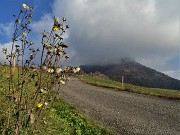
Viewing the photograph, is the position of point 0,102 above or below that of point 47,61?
below

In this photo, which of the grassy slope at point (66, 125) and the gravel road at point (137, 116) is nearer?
the grassy slope at point (66, 125)

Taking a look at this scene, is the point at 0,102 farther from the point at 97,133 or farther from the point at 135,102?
the point at 135,102

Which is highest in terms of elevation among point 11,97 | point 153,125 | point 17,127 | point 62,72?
point 62,72

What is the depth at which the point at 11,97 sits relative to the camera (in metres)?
4.93

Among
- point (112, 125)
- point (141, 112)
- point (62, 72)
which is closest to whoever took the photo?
point (62, 72)

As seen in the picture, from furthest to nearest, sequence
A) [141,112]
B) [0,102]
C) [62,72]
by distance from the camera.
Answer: [141,112]
[0,102]
[62,72]

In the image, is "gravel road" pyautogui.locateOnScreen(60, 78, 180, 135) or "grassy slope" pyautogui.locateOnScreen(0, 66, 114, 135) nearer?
"grassy slope" pyautogui.locateOnScreen(0, 66, 114, 135)

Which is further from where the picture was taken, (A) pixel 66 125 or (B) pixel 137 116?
(B) pixel 137 116

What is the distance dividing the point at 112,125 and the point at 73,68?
35.7ft

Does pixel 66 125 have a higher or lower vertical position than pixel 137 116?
higher

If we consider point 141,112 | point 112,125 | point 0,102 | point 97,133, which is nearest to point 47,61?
point 0,102

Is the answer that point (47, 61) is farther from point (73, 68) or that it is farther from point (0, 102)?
point (0, 102)

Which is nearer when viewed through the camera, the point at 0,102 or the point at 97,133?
the point at 0,102

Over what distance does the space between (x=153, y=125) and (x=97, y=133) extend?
4064 mm
